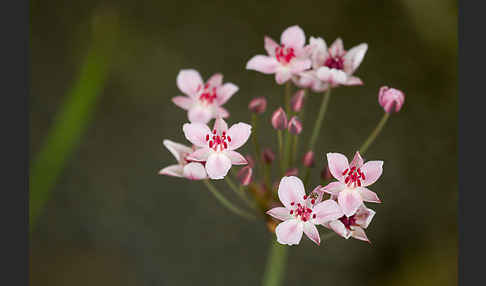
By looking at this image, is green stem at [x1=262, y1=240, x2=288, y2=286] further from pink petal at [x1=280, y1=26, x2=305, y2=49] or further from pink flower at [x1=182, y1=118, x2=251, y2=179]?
pink petal at [x1=280, y1=26, x2=305, y2=49]

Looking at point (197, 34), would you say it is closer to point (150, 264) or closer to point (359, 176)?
point (150, 264)

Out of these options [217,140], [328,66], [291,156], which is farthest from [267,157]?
[328,66]

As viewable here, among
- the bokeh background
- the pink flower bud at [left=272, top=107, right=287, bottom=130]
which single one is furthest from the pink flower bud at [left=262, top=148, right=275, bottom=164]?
the bokeh background

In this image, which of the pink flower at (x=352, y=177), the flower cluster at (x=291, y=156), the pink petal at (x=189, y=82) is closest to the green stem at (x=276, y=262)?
the flower cluster at (x=291, y=156)

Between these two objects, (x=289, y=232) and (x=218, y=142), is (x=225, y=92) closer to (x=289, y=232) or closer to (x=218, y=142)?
(x=218, y=142)

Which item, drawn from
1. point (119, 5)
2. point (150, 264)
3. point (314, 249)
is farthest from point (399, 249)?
point (119, 5)
